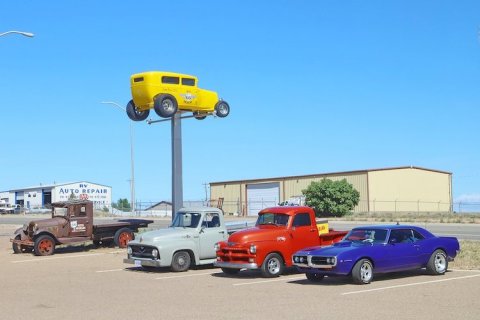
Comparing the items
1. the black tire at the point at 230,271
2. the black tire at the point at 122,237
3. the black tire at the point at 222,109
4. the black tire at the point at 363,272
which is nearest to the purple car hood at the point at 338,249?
the black tire at the point at 363,272

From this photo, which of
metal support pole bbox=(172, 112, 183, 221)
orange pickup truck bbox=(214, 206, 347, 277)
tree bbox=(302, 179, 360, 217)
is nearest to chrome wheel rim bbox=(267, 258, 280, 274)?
orange pickup truck bbox=(214, 206, 347, 277)

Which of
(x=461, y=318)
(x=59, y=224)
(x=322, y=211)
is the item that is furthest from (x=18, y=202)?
(x=461, y=318)

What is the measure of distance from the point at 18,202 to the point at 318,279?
108m

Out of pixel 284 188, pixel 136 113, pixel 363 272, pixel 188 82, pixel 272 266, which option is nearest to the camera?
pixel 363 272

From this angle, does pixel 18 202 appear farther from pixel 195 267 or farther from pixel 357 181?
pixel 195 267

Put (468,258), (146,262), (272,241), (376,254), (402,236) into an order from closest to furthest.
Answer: (376,254)
(402,236)
(272,241)
(146,262)
(468,258)

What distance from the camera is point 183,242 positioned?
18.1 m

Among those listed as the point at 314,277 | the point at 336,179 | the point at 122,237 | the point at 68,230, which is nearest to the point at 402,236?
the point at 314,277

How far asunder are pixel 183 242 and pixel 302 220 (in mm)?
3432

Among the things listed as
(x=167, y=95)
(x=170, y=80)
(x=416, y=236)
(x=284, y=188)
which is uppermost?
(x=170, y=80)

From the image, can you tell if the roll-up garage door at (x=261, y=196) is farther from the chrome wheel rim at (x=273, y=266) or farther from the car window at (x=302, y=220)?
the chrome wheel rim at (x=273, y=266)

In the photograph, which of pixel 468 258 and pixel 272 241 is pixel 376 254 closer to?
pixel 272 241

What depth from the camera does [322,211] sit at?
65562mm

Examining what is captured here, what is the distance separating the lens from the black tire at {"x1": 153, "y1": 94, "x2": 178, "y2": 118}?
80.0 ft
